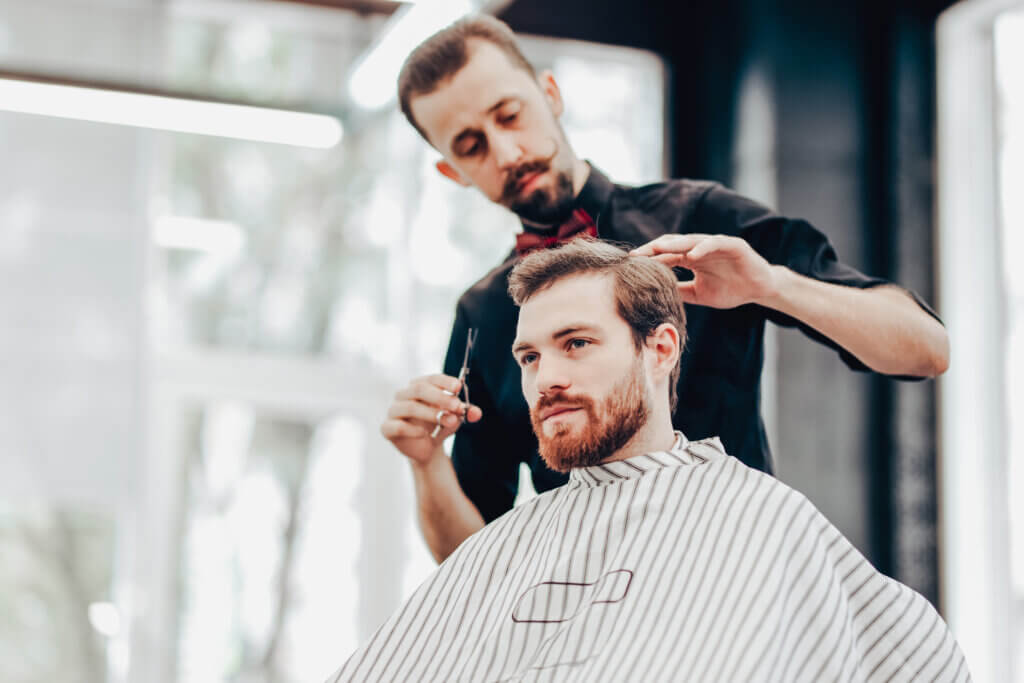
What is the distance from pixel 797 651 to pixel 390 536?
5.00 meters

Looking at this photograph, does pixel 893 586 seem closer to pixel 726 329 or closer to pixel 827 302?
pixel 827 302

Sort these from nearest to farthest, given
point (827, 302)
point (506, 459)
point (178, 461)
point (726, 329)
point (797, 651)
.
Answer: point (797, 651)
point (827, 302)
point (726, 329)
point (506, 459)
point (178, 461)

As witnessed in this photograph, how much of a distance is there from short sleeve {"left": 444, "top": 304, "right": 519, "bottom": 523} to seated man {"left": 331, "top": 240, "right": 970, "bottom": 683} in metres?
0.33

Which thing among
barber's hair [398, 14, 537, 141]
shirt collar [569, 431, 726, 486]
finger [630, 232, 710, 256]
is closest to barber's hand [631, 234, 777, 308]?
finger [630, 232, 710, 256]

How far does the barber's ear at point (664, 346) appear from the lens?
6.21 ft

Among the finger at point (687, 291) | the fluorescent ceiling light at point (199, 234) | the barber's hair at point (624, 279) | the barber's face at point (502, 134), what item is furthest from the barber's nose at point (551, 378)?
the fluorescent ceiling light at point (199, 234)

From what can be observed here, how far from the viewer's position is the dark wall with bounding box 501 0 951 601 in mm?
4691

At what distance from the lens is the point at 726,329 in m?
2.17

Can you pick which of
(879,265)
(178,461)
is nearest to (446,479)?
(879,265)

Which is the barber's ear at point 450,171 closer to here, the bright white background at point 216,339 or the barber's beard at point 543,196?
the barber's beard at point 543,196

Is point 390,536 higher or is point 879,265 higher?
point 879,265

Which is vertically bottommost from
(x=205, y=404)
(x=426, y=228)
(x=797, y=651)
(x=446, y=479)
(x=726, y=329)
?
(x=797, y=651)

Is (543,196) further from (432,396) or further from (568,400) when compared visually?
(568,400)

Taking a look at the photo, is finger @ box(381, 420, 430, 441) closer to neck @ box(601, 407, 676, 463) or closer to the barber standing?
the barber standing
